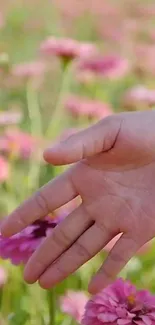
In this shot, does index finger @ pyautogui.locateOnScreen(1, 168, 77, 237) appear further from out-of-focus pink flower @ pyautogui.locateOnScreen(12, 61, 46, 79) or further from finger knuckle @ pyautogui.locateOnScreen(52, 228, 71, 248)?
out-of-focus pink flower @ pyautogui.locateOnScreen(12, 61, 46, 79)

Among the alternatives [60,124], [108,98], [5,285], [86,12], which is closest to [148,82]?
[108,98]

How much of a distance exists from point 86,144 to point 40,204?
0.20ft

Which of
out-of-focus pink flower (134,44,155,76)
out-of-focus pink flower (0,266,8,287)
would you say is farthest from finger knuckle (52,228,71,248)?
out-of-focus pink flower (134,44,155,76)

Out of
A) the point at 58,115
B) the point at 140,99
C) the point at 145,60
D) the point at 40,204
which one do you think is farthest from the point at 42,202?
the point at 145,60

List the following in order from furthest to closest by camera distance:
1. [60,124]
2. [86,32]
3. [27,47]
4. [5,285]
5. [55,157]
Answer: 1. [86,32]
2. [27,47]
3. [60,124]
4. [5,285]
5. [55,157]

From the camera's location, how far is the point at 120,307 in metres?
0.46

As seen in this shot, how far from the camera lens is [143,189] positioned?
19.7 inches

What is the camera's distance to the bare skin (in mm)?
486

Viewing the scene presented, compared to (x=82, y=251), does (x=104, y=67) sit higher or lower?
higher

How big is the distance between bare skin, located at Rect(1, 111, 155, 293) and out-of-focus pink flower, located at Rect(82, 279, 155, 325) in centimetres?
1

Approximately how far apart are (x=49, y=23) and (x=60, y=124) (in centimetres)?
46

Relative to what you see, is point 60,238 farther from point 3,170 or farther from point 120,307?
point 3,170

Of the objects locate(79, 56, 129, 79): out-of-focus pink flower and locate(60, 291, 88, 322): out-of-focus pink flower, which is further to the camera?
locate(79, 56, 129, 79): out-of-focus pink flower

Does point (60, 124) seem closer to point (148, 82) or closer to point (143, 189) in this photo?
point (148, 82)
